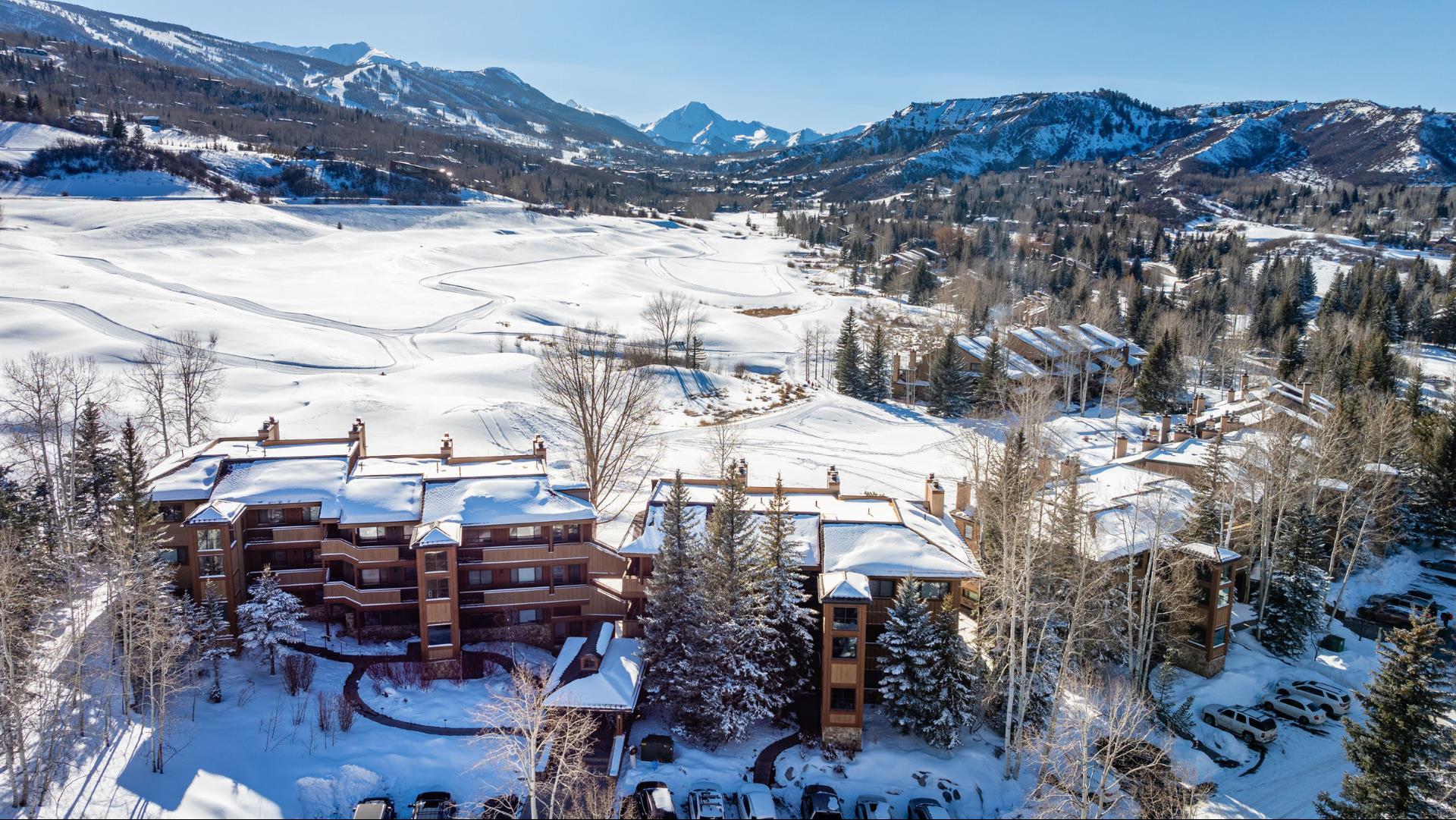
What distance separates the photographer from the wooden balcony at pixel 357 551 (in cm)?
2616

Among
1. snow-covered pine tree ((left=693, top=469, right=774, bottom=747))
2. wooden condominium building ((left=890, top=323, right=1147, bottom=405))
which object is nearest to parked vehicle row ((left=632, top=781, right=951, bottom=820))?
snow-covered pine tree ((left=693, top=469, right=774, bottom=747))

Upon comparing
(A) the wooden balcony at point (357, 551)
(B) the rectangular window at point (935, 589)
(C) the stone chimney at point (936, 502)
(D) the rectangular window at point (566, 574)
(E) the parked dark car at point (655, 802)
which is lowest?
(E) the parked dark car at point (655, 802)

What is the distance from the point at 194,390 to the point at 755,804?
121ft

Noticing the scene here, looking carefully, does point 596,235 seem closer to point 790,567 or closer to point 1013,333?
point 1013,333

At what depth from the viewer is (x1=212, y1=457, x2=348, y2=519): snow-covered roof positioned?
26.2 m

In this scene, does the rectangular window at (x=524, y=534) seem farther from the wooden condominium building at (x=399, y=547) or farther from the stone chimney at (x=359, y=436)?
the stone chimney at (x=359, y=436)

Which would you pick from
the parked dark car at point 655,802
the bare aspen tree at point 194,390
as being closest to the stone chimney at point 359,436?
the bare aspen tree at point 194,390

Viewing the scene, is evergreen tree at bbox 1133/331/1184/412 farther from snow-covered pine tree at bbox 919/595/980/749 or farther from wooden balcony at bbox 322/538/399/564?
wooden balcony at bbox 322/538/399/564

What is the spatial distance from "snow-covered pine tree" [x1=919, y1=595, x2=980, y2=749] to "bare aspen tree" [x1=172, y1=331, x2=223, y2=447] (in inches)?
1366

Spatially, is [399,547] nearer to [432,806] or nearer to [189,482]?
[189,482]

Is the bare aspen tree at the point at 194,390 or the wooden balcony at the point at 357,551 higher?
the bare aspen tree at the point at 194,390

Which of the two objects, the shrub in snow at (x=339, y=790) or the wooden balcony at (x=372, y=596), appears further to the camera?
the wooden balcony at (x=372, y=596)

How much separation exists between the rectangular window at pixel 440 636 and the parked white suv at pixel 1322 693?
28.5m

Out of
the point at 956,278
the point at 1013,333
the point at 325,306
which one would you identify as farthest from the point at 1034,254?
the point at 325,306
